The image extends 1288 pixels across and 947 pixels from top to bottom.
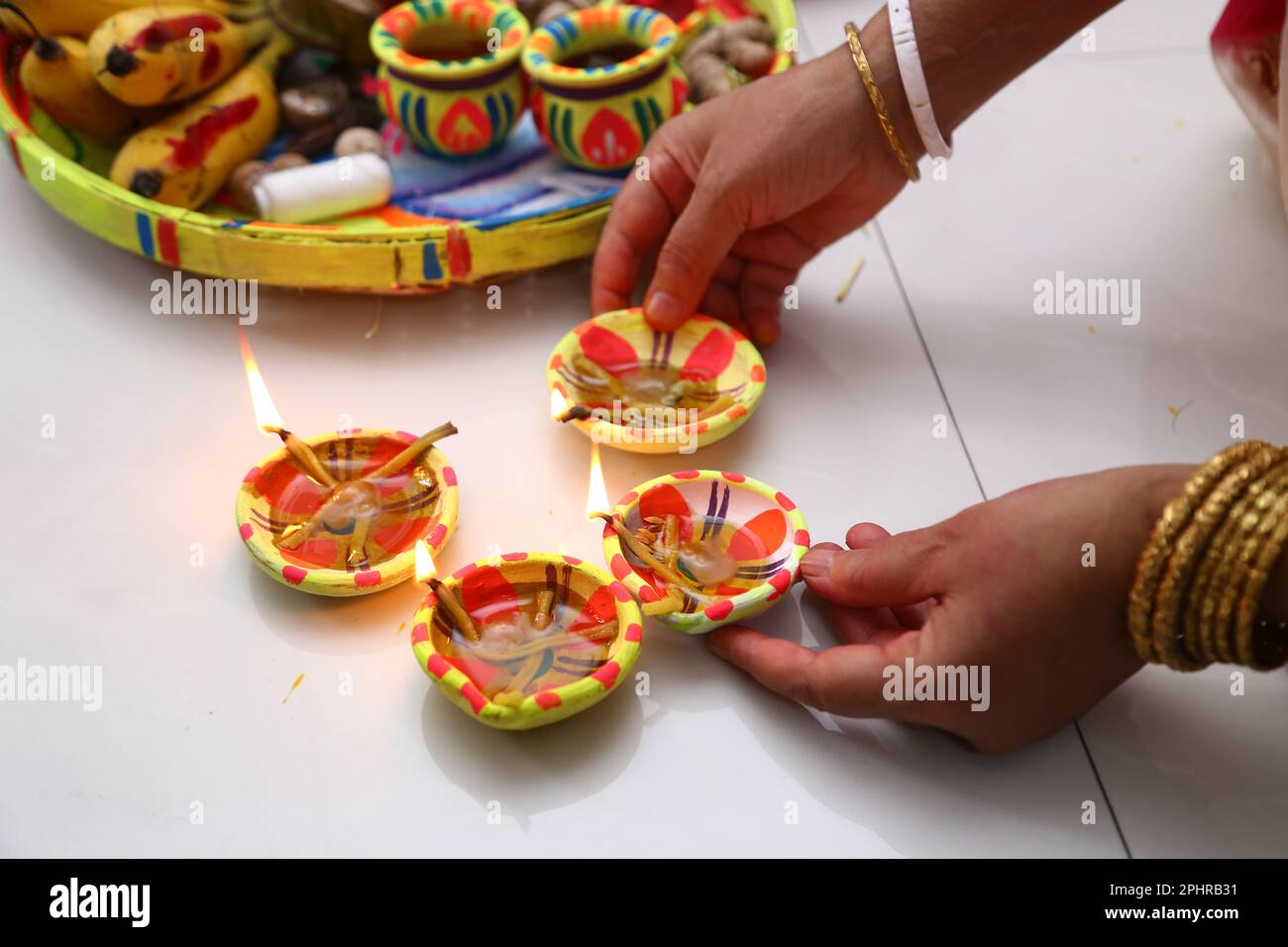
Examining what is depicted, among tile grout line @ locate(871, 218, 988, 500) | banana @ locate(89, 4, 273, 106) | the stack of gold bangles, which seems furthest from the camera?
banana @ locate(89, 4, 273, 106)

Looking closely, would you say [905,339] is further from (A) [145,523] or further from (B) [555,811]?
(A) [145,523]

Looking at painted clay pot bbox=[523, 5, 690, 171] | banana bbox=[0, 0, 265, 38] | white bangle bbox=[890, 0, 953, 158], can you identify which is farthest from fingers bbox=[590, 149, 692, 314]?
banana bbox=[0, 0, 265, 38]

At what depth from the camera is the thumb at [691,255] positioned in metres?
1.04

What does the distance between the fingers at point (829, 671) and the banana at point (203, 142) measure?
0.74 metres

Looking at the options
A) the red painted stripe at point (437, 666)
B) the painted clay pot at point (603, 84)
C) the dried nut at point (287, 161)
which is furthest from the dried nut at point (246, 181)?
the red painted stripe at point (437, 666)

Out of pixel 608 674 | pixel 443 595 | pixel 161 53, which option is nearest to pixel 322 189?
pixel 161 53

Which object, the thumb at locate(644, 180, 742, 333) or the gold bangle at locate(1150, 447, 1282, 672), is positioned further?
the thumb at locate(644, 180, 742, 333)

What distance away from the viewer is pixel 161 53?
1150mm

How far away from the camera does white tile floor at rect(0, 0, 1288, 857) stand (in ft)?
2.50

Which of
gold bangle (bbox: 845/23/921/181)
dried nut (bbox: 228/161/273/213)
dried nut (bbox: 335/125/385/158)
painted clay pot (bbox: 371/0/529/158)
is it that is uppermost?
gold bangle (bbox: 845/23/921/181)

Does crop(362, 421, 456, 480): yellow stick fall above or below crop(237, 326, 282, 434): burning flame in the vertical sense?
below

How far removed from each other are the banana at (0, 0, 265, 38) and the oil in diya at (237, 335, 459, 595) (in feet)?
1.71

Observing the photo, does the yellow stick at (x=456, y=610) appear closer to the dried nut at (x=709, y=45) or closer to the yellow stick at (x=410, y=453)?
the yellow stick at (x=410, y=453)

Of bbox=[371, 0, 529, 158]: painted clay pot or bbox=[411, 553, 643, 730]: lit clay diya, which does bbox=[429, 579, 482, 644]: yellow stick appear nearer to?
bbox=[411, 553, 643, 730]: lit clay diya
